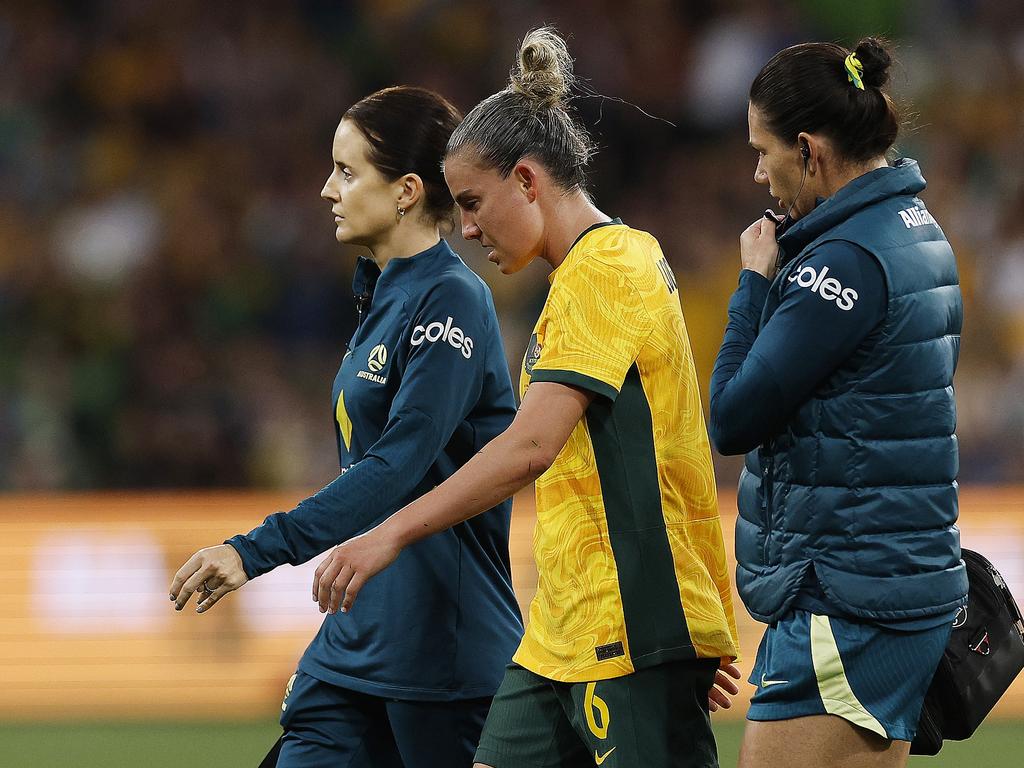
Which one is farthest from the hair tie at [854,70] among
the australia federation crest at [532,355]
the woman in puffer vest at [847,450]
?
the australia federation crest at [532,355]

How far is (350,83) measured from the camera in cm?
1198

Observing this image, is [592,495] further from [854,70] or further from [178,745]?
[178,745]

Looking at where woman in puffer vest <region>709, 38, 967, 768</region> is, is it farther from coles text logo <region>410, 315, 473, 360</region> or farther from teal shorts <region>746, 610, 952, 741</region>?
coles text logo <region>410, 315, 473, 360</region>

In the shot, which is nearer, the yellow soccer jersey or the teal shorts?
the teal shorts

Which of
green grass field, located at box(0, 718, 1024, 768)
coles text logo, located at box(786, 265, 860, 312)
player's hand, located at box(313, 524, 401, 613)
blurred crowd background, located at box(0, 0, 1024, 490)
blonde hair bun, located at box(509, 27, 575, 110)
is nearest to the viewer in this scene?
coles text logo, located at box(786, 265, 860, 312)

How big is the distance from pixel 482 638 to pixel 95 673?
4.89 m

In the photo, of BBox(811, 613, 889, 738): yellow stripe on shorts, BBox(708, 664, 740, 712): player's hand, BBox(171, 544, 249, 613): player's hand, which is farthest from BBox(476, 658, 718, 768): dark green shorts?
BBox(171, 544, 249, 613): player's hand

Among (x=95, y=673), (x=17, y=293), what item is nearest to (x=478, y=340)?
(x=95, y=673)

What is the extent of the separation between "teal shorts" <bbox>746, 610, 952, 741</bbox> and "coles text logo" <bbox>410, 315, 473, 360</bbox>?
104 centimetres

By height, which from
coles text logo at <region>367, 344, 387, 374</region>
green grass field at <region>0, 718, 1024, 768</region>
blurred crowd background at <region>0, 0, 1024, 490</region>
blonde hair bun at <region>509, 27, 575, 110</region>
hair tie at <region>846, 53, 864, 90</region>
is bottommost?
green grass field at <region>0, 718, 1024, 768</region>

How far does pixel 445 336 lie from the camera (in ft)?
12.0

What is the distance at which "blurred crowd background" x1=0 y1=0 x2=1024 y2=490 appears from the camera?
1031 centimetres

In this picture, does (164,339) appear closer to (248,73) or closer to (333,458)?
(333,458)

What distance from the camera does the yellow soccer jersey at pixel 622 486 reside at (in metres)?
3.23
